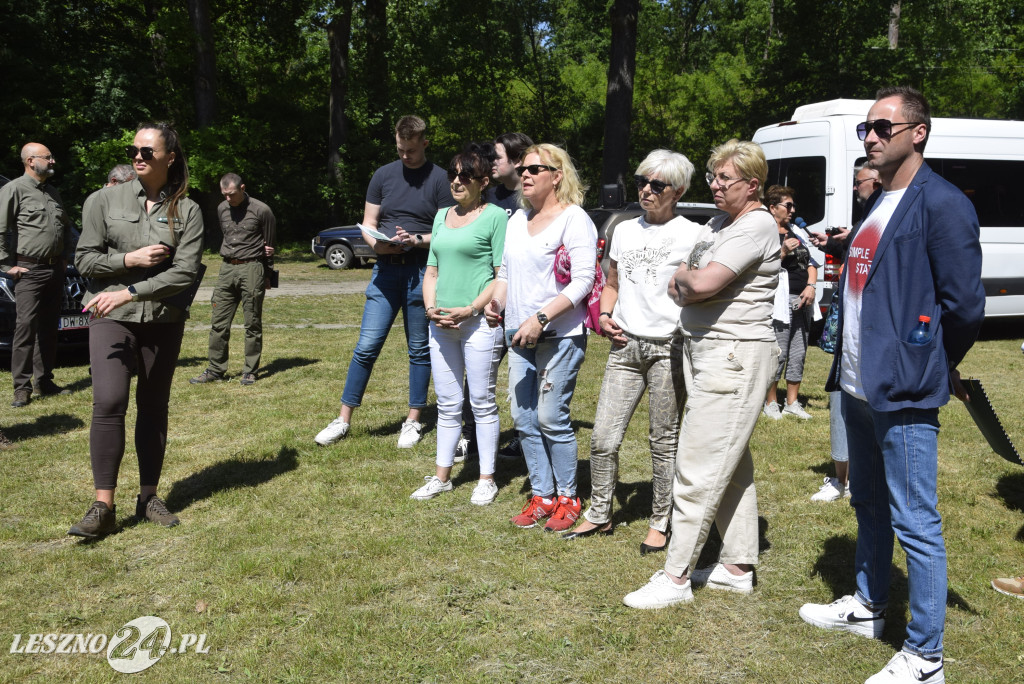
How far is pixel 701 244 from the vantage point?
3.90m

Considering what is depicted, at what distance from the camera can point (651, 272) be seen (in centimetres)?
422

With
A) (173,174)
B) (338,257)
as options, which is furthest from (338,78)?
(173,174)

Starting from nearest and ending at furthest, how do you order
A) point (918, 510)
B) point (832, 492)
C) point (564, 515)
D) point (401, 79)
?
point (918, 510) → point (564, 515) → point (832, 492) → point (401, 79)

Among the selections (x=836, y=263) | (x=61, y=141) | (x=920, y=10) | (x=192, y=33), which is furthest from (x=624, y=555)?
(x=920, y=10)

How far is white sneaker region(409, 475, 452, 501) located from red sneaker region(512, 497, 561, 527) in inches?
24.6

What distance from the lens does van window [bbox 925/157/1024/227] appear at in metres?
12.3

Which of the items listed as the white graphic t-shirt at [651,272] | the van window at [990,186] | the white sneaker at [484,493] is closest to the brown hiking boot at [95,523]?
the white sneaker at [484,493]

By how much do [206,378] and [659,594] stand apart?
6.07 meters

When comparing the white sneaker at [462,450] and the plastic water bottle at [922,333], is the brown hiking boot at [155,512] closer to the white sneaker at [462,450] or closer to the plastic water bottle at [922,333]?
the white sneaker at [462,450]

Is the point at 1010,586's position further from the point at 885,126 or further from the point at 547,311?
the point at 547,311

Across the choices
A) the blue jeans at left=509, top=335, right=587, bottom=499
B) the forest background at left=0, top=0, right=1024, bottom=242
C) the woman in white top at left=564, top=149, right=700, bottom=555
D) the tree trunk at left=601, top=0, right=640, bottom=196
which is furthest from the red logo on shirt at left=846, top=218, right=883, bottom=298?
the forest background at left=0, top=0, right=1024, bottom=242

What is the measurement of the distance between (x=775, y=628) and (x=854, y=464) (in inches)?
30.3

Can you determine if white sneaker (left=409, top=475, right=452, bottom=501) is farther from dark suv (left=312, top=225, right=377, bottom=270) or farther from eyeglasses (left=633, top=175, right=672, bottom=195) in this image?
dark suv (left=312, top=225, right=377, bottom=270)

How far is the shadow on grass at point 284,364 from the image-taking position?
360 inches
